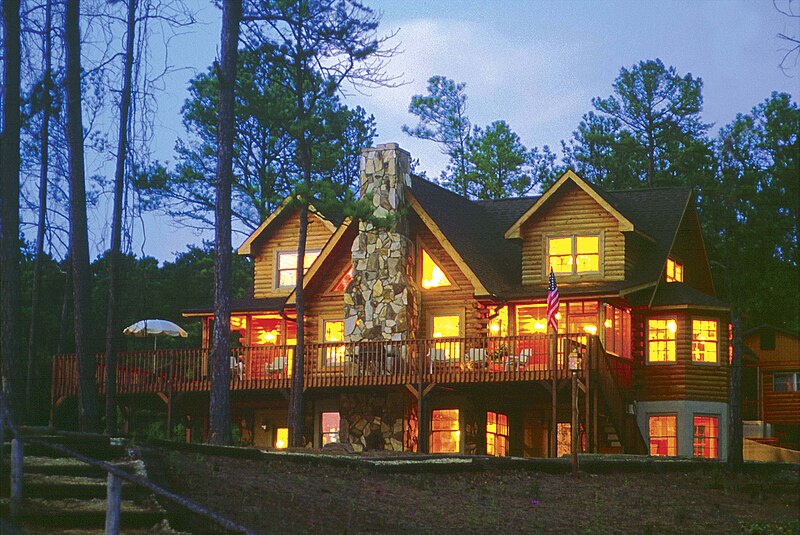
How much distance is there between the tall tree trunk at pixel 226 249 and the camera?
83.9 ft

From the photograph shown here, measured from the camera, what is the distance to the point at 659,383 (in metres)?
34.4

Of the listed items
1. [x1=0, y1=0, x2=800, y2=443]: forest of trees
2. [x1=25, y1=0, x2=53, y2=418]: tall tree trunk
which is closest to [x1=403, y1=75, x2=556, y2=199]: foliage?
[x1=0, y1=0, x2=800, y2=443]: forest of trees

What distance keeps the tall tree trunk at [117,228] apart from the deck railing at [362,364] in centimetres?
624

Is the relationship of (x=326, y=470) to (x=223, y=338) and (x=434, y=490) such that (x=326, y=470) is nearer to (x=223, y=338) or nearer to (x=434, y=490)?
(x=434, y=490)

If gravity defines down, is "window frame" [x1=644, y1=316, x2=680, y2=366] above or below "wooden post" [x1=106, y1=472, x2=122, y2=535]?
above

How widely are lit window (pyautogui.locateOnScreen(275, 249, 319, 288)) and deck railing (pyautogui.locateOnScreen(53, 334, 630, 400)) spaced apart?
13.3 feet

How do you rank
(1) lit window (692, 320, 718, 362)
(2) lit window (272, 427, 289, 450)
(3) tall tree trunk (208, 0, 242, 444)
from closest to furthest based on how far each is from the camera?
(3) tall tree trunk (208, 0, 242, 444) → (1) lit window (692, 320, 718, 362) → (2) lit window (272, 427, 289, 450)

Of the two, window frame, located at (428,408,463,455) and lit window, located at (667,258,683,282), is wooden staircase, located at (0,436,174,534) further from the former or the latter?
lit window, located at (667,258,683,282)

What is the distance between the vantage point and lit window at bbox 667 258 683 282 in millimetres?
36312

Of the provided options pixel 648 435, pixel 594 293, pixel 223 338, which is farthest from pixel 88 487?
pixel 648 435

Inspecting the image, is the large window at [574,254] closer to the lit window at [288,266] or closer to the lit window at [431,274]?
the lit window at [431,274]

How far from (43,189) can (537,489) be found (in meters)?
17.3

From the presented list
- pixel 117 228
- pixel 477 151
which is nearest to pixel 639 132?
pixel 477 151

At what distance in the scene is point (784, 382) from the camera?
1725 inches
